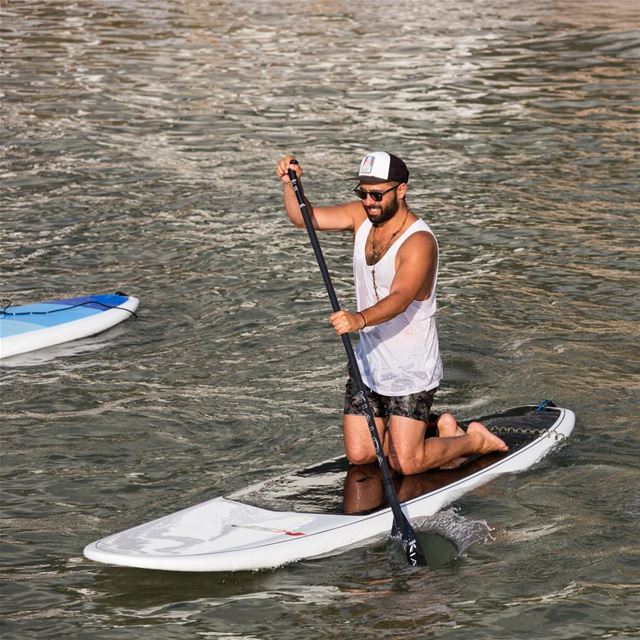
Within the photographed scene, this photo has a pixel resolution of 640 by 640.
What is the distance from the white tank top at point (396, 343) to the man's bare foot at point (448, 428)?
1.85 ft

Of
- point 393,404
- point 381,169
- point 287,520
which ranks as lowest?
point 287,520

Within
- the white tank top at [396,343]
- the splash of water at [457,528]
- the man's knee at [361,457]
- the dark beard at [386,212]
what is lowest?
the splash of water at [457,528]

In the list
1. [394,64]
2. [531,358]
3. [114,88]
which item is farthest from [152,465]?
[394,64]

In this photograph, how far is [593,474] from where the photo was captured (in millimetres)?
9008

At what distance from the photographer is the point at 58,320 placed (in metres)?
11.9

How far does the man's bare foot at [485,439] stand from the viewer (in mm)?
8727

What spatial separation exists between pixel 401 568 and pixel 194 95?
18650mm

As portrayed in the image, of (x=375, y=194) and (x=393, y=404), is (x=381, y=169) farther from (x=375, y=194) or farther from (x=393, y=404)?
(x=393, y=404)

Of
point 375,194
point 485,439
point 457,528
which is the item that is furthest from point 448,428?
point 375,194

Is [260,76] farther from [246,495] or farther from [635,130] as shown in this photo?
[246,495]

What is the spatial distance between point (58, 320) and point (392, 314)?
207 inches

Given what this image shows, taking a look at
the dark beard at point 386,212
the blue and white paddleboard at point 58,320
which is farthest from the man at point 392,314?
the blue and white paddleboard at point 58,320

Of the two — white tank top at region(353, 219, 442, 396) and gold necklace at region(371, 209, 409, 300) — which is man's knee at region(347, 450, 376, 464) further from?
gold necklace at region(371, 209, 409, 300)

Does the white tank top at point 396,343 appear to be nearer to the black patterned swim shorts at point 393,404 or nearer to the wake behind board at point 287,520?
the black patterned swim shorts at point 393,404
